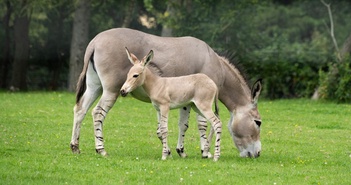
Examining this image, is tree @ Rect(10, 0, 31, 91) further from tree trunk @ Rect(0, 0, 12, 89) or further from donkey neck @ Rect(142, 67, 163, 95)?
donkey neck @ Rect(142, 67, 163, 95)

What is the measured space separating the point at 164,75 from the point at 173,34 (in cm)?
1693

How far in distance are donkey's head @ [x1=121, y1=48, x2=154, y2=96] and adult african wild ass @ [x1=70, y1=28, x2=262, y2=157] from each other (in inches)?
18.9

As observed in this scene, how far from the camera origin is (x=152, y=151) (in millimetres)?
14305

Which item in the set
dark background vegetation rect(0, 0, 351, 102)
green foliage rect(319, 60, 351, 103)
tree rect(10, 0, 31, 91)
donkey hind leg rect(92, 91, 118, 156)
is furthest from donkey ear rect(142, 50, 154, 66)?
tree rect(10, 0, 31, 91)

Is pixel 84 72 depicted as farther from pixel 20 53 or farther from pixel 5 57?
pixel 5 57

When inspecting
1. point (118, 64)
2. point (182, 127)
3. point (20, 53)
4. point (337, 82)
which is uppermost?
point (118, 64)

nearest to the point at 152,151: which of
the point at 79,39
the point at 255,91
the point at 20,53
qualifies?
the point at 255,91

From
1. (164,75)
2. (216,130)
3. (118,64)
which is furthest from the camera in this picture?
(164,75)

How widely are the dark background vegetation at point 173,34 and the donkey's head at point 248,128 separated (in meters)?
8.06

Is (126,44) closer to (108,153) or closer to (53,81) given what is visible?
(108,153)

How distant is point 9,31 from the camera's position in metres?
35.2

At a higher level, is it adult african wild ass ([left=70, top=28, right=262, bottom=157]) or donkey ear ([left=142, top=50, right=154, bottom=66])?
donkey ear ([left=142, top=50, right=154, bottom=66])

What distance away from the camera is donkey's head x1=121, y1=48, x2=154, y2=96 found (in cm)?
1229

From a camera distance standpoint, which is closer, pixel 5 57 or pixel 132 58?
pixel 132 58
